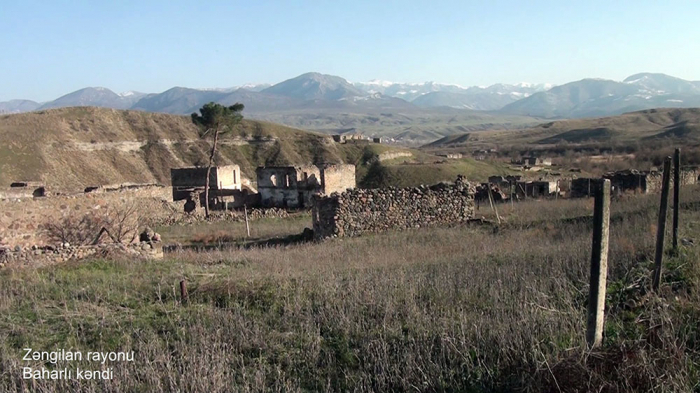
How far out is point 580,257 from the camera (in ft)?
27.9

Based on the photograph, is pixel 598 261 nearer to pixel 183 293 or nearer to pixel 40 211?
pixel 183 293

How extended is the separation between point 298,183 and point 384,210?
2031 cm

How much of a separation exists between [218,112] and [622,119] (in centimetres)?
11806

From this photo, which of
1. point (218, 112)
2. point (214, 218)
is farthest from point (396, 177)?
point (214, 218)

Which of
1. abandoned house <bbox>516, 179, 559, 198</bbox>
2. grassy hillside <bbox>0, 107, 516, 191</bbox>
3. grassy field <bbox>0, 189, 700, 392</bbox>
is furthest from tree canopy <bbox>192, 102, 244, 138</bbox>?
grassy field <bbox>0, 189, 700, 392</bbox>

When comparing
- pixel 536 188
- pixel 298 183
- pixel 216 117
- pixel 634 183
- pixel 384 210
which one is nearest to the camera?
pixel 384 210

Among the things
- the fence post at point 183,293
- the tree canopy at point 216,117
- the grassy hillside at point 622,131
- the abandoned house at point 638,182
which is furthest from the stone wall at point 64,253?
the grassy hillside at point 622,131

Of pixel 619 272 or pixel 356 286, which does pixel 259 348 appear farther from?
pixel 619 272

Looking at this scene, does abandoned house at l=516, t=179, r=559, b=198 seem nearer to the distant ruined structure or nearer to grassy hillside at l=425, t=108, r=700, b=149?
the distant ruined structure

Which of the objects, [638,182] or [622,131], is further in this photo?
[622,131]

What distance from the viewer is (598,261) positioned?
444cm

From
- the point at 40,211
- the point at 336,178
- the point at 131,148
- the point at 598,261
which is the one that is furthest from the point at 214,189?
the point at 598,261

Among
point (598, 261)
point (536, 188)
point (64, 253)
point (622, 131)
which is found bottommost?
point (536, 188)

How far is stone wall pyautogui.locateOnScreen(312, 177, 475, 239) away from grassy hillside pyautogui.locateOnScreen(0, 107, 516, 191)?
3230cm
